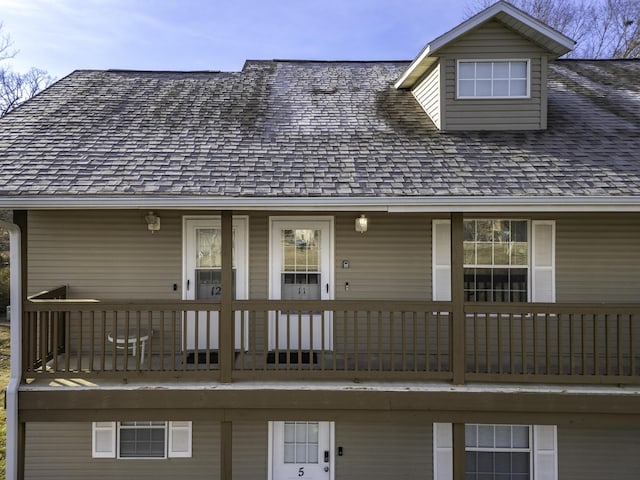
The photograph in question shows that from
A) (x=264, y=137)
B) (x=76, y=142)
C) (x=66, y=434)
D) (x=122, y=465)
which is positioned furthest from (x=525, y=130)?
(x=66, y=434)

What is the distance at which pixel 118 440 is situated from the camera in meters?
6.13

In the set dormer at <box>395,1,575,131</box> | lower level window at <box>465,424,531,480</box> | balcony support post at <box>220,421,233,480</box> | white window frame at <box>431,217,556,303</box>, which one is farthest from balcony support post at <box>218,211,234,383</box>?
white window frame at <box>431,217,556,303</box>

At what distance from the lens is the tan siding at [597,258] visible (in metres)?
6.13

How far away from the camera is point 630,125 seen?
259 inches

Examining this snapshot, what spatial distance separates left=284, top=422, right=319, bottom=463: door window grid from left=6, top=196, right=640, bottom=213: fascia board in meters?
3.31

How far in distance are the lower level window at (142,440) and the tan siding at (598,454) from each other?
222 inches

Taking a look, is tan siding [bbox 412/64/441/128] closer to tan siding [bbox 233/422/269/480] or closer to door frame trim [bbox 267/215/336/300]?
door frame trim [bbox 267/215/336/300]

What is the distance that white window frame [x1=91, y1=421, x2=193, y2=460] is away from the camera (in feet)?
20.0

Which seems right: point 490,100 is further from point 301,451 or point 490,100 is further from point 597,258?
point 301,451

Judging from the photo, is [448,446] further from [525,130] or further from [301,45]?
[301,45]

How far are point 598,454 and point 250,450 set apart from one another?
4904 mm

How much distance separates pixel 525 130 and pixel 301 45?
972 cm

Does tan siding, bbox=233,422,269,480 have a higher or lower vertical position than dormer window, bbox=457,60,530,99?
lower

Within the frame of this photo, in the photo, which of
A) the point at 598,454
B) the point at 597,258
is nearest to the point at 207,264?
the point at 597,258
